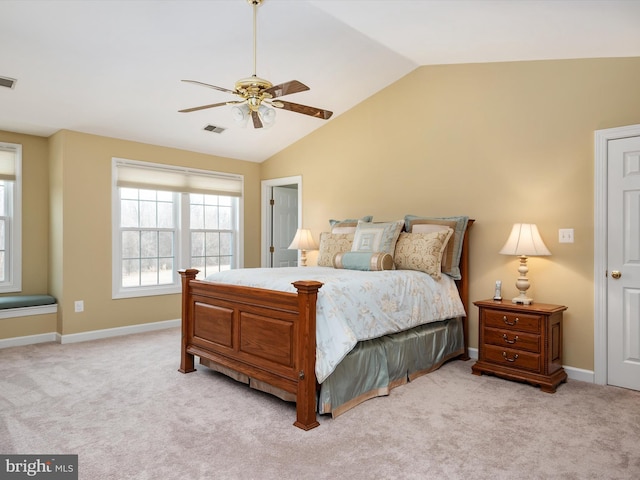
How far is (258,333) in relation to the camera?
2.95 m

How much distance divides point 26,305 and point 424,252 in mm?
4152

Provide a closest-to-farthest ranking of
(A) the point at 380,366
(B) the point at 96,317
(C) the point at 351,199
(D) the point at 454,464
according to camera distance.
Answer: (D) the point at 454,464 < (A) the point at 380,366 < (B) the point at 96,317 < (C) the point at 351,199

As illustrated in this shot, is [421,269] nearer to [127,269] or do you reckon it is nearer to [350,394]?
[350,394]

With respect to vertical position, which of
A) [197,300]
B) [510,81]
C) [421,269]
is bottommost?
[197,300]

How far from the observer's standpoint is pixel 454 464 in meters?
2.15

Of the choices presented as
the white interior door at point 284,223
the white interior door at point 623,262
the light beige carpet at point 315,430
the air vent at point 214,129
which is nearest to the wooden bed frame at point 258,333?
the light beige carpet at point 315,430

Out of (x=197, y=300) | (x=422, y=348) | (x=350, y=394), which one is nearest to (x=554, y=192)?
(x=422, y=348)

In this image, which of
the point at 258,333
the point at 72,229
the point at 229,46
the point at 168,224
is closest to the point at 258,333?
the point at 258,333

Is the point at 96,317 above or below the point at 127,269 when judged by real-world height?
below

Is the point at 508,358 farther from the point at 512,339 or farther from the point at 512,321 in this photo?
the point at 512,321

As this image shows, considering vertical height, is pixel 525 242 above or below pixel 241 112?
below

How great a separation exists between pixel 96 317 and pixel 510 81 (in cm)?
→ 494

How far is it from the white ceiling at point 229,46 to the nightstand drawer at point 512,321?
6.81 feet

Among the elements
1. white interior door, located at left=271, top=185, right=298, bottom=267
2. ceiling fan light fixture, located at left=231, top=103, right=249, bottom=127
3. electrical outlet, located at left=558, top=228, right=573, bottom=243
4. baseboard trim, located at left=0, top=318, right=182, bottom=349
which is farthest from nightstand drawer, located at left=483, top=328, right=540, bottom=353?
baseboard trim, located at left=0, top=318, right=182, bottom=349
